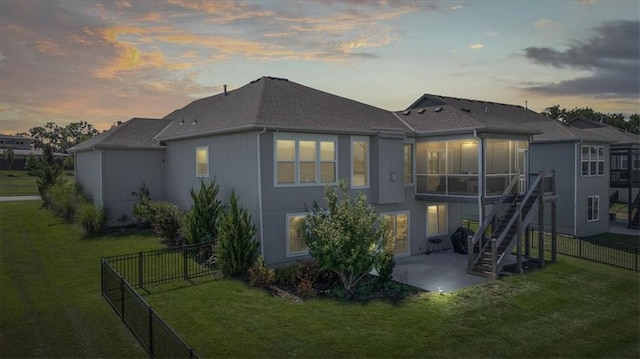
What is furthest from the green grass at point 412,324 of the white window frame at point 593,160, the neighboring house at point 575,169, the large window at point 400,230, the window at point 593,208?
the window at point 593,208

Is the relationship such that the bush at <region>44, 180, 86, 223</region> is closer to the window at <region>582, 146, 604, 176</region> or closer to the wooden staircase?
the wooden staircase

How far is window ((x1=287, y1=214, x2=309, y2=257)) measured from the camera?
16547 mm

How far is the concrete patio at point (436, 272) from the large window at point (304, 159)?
472 cm

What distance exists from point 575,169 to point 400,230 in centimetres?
1406

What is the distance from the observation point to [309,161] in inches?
675

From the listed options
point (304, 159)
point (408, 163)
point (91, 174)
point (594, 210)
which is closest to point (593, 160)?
point (594, 210)

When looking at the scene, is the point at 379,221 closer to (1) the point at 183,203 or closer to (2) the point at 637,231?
(1) the point at 183,203

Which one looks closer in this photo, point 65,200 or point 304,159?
point 304,159

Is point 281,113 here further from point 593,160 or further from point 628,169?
point 628,169

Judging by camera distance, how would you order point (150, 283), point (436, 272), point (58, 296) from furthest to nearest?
point (436, 272) < point (150, 283) < point (58, 296)

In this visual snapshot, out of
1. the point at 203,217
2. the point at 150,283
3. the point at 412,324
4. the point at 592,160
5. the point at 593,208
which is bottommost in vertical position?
the point at 412,324

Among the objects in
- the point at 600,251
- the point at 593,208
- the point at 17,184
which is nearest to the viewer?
the point at 600,251

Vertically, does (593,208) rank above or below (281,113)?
below

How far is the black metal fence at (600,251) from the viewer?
19.9 meters
